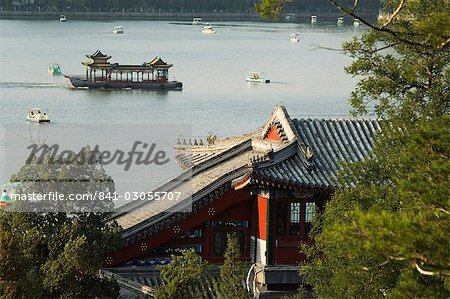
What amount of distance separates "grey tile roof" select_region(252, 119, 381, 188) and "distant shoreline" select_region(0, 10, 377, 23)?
121647 mm

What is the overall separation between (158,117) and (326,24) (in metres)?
95.5

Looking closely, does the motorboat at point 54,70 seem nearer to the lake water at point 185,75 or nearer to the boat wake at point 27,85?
the lake water at point 185,75

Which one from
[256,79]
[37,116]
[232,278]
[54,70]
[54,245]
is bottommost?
[256,79]

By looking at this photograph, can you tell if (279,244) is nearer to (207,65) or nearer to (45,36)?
(207,65)

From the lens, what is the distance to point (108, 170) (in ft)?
98.4

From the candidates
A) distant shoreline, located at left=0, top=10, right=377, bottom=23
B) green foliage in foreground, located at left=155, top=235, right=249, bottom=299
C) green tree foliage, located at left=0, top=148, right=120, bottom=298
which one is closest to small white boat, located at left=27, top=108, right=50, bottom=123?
green tree foliage, located at left=0, top=148, right=120, bottom=298

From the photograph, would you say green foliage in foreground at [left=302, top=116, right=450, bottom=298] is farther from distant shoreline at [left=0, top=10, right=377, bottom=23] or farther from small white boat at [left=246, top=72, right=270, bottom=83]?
distant shoreline at [left=0, top=10, right=377, bottom=23]

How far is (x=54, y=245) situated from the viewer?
39.2 feet

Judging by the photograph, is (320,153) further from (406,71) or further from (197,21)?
(197,21)

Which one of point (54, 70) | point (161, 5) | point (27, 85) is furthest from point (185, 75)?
point (161, 5)

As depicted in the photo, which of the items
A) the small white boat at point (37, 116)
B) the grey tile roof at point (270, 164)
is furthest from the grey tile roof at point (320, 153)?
the small white boat at point (37, 116)

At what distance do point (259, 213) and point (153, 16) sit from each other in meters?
131

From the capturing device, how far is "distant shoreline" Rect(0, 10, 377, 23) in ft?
446

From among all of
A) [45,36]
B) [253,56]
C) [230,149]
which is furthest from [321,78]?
[230,149]
